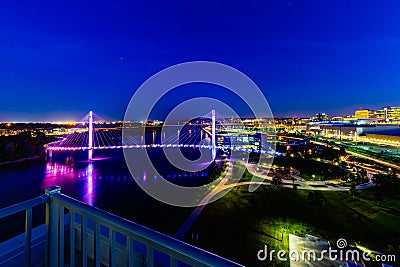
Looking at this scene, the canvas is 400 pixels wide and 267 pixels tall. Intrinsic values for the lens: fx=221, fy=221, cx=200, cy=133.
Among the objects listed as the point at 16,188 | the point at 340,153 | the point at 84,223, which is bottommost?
the point at 16,188

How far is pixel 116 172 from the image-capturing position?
1087 centimetres

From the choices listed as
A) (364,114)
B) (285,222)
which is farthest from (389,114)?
(285,222)

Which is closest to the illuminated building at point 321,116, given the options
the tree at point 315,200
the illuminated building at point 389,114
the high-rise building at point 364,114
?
the high-rise building at point 364,114

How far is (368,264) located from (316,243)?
2.42ft

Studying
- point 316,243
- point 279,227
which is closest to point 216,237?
point 279,227

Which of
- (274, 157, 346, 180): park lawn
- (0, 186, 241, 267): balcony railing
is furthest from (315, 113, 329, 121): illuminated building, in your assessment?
(0, 186, 241, 267): balcony railing

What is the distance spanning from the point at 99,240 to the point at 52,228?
0.24m

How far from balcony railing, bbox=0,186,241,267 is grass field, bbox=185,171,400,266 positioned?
316 cm

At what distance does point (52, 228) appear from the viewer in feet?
2.21

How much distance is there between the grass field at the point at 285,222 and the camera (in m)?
3.87

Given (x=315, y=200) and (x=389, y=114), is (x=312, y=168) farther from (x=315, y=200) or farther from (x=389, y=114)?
(x=389, y=114)

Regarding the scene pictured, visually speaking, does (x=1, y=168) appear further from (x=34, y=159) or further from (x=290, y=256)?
(x=290, y=256)

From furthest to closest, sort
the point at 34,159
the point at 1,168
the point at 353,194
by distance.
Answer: the point at 34,159, the point at 1,168, the point at 353,194

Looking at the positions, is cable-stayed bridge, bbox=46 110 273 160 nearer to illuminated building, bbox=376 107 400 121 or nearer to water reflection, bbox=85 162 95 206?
water reflection, bbox=85 162 95 206
